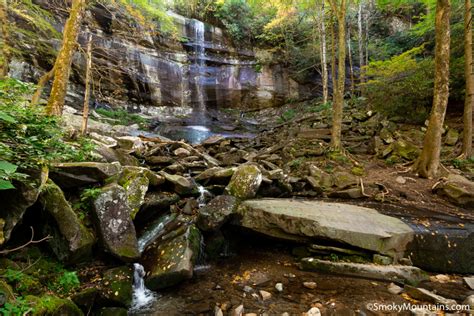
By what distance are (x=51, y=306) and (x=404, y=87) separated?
38.1 feet

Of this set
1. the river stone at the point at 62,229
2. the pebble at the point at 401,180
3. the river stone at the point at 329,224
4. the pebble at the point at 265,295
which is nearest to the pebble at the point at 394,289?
the river stone at the point at 329,224

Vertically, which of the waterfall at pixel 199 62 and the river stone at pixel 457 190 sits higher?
the waterfall at pixel 199 62

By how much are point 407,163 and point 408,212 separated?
318 cm

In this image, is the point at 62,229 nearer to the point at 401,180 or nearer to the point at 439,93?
the point at 401,180

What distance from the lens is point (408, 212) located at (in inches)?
210

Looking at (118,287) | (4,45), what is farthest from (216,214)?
(4,45)

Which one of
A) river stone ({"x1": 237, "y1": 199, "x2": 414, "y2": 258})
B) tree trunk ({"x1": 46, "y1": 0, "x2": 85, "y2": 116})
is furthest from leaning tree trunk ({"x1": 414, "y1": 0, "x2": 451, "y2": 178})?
tree trunk ({"x1": 46, "y1": 0, "x2": 85, "y2": 116})

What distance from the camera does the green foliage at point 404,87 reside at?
8773 mm

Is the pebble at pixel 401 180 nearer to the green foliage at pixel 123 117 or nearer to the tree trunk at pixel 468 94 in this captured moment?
the tree trunk at pixel 468 94

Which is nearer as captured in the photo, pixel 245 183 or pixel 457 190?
pixel 245 183

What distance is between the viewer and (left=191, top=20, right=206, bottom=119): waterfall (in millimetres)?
19375

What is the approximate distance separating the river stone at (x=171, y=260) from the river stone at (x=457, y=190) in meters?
6.23

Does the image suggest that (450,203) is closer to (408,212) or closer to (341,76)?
(408,212)

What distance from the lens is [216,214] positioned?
14.9 feet
